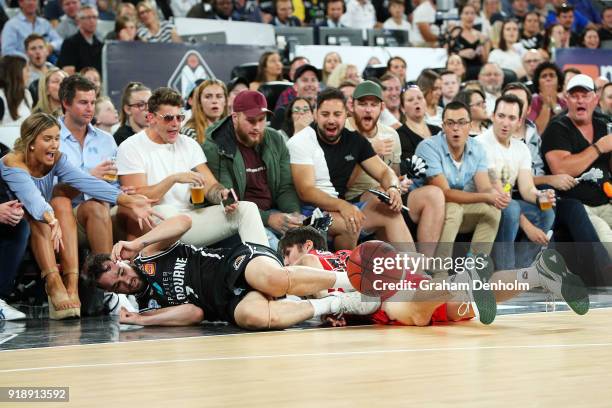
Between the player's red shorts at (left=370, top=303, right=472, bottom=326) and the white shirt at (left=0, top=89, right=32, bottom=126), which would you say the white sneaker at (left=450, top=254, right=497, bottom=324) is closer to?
the player's red shorts at (left=370, top=303, right=472, bottom=326)

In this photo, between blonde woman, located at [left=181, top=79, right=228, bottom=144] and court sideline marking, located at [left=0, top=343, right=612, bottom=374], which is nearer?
court sideline marking, located at [left=0, top=343, right=612, bottom=374]

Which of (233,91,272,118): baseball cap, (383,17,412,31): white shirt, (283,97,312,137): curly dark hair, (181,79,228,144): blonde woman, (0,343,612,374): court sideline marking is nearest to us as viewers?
(0,343,612,374): court sideline marking

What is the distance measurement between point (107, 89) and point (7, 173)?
10.8 ft

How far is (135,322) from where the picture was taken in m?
7.41

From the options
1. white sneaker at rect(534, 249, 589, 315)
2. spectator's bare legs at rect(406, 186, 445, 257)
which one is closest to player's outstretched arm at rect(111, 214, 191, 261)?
white sneaker at rect(534, 249, 589, 315)

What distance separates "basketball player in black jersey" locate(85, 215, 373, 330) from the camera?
7.09 m

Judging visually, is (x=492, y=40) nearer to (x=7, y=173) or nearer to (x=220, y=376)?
(x=7, y=173)

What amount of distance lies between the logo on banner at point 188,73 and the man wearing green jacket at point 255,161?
2.47m

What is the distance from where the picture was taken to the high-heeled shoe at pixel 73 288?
26.7ft

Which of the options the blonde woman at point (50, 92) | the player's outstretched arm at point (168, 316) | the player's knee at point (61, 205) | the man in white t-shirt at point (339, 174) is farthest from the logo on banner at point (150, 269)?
the blonde woman at point (50, 92)

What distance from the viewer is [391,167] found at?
10.2 meters

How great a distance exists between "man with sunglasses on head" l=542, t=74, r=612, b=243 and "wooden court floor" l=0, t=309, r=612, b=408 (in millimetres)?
3502

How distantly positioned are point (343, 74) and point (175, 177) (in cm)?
431

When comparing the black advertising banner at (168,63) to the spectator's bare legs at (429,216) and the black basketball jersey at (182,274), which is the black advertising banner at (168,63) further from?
the black basketball jersey at (182,274)
